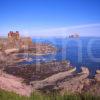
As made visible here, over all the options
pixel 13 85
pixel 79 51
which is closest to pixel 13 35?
pixel 13 85

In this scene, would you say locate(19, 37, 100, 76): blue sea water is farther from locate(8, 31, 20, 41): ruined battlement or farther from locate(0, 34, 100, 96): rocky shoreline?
locate(8, 31, 20, 41): ruined battlement

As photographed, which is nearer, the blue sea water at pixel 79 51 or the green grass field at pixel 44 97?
the green grass field at pixel 44 97

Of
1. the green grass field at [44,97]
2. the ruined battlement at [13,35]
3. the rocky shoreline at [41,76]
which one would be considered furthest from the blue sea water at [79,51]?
the ruined battlement at [13,35]

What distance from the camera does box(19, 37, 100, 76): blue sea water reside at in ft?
14.2

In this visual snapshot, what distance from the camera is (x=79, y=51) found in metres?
4.41

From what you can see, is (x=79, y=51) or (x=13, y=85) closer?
(x=79, y=51)

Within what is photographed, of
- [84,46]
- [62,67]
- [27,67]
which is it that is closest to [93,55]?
[84,46]

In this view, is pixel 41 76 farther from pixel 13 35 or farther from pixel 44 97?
pixel 13 35

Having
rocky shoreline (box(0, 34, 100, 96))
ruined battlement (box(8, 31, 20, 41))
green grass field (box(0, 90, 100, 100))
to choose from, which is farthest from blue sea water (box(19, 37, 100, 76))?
ruined battlement (box(8, 31, 20, 41))

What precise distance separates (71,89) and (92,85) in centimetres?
32

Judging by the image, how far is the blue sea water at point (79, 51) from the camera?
4.32 metres

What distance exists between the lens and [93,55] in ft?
14.3

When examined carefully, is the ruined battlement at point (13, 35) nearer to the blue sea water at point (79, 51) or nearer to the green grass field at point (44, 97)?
the blue sea water at point (79, 51)

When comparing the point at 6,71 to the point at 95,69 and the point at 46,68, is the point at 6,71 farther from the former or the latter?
the point at 95,69
